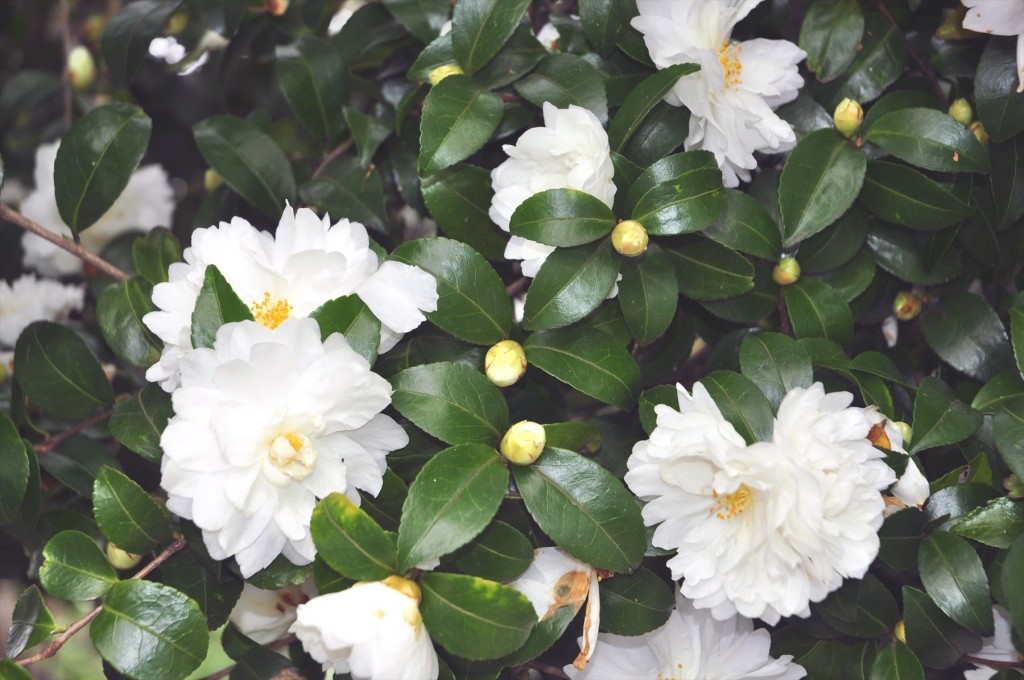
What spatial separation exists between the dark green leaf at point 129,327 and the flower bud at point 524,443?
1.46ft

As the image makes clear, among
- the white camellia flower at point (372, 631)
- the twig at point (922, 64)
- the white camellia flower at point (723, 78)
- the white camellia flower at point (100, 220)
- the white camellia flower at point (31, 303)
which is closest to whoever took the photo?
the white camellia flower at point (372, 631)

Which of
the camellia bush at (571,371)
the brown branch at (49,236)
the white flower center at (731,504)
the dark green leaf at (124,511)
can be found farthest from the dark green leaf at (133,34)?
the white flower center at (731,504)

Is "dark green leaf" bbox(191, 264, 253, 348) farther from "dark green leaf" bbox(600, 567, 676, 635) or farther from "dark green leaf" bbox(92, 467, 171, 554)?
"dark green leaf" bbox(600, 567, 676, 635)

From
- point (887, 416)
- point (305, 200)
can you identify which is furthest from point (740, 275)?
point (305, 200)

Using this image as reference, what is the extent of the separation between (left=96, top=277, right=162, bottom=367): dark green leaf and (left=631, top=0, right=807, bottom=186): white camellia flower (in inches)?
25.3

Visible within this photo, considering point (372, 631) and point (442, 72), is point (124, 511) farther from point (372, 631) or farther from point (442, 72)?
point (442, 72)

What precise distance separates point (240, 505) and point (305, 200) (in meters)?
0.50

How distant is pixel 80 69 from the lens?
61.4 inches

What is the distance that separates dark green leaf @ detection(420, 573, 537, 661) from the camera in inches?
31.9

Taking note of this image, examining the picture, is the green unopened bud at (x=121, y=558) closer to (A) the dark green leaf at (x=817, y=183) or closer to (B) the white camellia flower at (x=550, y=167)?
(B) the white camellia flower at (x=550, y=167)

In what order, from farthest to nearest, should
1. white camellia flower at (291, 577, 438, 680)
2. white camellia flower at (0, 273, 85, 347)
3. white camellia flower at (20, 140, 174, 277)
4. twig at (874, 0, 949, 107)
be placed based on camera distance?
white camellia flower at (20, 140, 174, 277) < white camellia flower at (0, 273, 85, 347) < twig at (874, 0, 949, 107) < white camellia flower at (291, 577, 438, 680)

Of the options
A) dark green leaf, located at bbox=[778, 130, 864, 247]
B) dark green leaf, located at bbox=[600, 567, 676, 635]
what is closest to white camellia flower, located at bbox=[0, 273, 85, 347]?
dark green leaf, located at bbox=[600, 567, 676, 635]

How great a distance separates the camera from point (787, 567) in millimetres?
856

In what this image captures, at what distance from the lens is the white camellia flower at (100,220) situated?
4.88 feet
